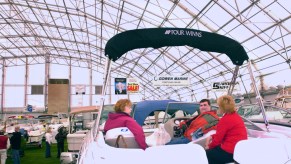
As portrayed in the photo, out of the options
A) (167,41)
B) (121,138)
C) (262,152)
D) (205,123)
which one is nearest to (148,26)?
(167,41)

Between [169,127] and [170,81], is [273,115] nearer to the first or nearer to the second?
[169,127]

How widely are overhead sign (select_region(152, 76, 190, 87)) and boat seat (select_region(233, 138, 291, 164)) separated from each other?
18340 millimetres

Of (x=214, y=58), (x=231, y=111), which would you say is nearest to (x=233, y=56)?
(x=231, y=111)

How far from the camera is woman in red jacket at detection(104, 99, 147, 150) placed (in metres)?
2.74

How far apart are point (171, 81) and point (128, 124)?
18112 millimetres

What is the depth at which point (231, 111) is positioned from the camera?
9.95 ft

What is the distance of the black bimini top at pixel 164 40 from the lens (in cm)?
326

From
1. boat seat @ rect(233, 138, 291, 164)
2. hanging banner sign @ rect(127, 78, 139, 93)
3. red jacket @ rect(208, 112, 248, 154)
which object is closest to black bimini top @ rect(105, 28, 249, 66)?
red jacket @ rect(208, 112, 248, 154)

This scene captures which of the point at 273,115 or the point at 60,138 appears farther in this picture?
the point at 60,138

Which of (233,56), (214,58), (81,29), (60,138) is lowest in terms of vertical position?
(60,138)

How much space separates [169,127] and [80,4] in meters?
22.9

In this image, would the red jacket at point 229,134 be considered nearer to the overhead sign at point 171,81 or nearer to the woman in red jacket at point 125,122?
the woman in red jacket at point 125,122

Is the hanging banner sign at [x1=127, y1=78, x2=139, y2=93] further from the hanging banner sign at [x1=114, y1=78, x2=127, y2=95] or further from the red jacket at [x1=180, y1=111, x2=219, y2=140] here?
the red jacket at [x1=180, y1=111, x2=219, y2=140]

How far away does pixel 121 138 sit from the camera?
106 inches
